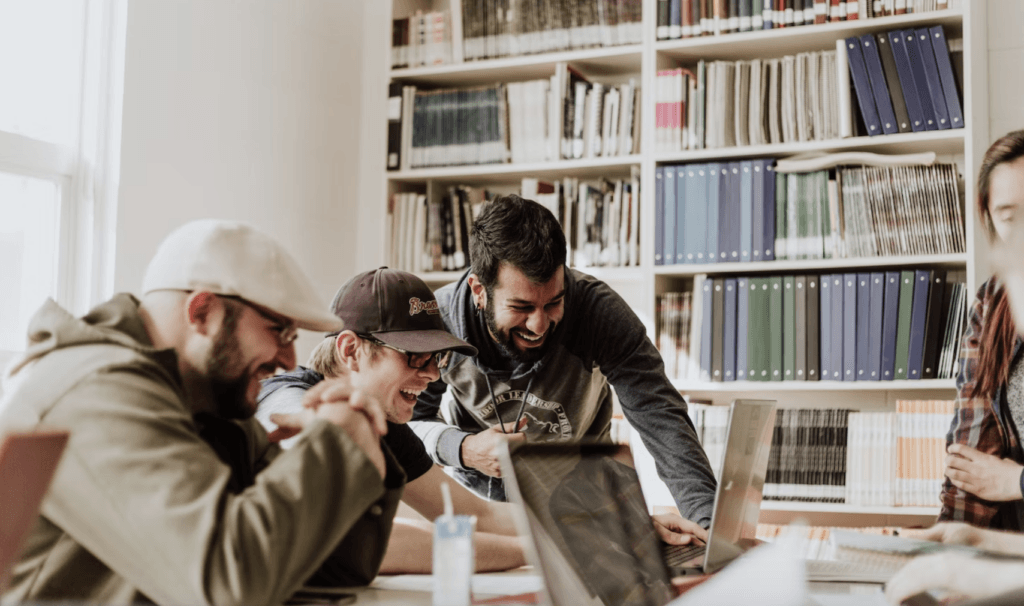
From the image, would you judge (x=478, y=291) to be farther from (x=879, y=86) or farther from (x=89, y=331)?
(x=879, y=86)

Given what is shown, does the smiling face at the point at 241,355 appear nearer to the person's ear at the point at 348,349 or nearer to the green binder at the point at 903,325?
the person's ear at the point at 348,349

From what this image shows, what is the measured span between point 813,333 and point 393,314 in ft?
5.75

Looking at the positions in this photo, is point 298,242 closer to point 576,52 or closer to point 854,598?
point 576,52

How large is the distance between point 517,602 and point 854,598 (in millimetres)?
480

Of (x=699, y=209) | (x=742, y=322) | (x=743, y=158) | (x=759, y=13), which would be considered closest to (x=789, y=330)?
(x=742, y=322)

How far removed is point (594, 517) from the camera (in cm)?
126

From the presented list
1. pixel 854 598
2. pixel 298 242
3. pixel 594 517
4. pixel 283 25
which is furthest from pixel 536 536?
pixel 283 25

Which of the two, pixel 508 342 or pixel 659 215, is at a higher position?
pixel 659 215

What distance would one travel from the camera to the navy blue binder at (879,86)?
3068 millimetres

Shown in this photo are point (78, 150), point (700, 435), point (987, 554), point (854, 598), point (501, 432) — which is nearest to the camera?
point (987, 554)

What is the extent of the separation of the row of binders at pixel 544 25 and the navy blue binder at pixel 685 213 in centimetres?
54

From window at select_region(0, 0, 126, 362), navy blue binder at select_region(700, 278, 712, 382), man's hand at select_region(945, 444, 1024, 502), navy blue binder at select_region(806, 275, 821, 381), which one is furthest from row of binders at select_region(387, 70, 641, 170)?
man's hand at select_region(945, 444, 1024, 502)

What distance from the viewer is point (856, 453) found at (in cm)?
304

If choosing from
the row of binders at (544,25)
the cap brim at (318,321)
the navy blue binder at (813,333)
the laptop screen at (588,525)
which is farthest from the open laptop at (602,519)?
the row of binders at (544,25)
